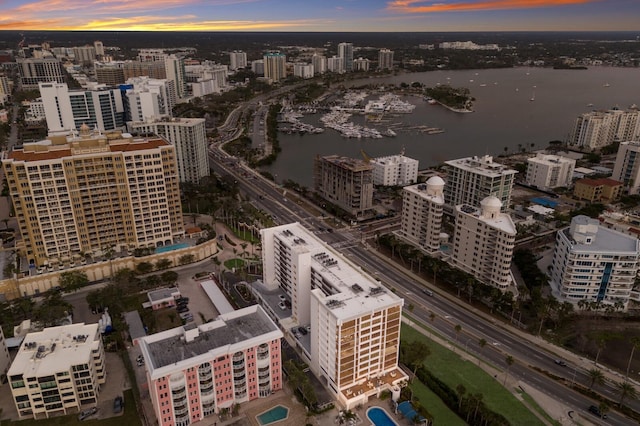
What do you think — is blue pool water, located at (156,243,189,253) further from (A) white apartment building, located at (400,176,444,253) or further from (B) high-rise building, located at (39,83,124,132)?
(B) high-rise building, located at (39,83,124,132)

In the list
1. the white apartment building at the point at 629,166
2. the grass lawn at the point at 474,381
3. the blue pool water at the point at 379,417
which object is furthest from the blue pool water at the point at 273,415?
the white apartment building at the point at 629,166

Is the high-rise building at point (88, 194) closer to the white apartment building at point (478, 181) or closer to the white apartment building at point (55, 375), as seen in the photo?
the white apartment building at point (55, 375)

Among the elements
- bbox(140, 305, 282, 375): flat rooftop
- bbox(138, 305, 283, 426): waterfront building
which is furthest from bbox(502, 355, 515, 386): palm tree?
bbox(140, 305, 282, 375): flat rooftop

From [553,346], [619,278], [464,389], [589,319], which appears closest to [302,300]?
[464,389]

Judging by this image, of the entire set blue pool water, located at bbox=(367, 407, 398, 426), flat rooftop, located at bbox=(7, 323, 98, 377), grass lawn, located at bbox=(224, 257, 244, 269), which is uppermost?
flat rooftop, located at bbox=(7, 323, 98, 377)

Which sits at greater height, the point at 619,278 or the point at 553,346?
the point at 619,278

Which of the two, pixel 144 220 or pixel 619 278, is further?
pixel 144 220

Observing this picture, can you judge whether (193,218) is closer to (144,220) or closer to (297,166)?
(144,220)
